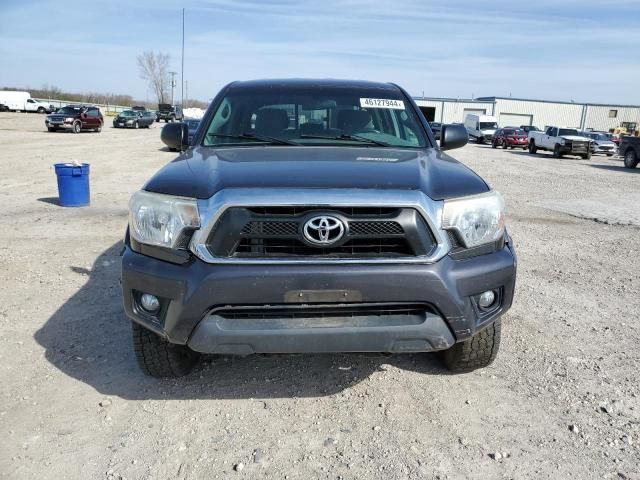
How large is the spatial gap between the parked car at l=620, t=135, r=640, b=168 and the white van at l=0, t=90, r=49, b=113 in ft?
192

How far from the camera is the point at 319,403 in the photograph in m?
3.04

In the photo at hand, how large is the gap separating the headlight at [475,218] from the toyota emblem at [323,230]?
52 centimetres

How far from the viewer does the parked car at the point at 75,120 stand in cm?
3309

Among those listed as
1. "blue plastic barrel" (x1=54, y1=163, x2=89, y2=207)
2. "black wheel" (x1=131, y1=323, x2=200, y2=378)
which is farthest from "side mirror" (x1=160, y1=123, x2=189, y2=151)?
"blue plastic barrel" (x1=54, y1=163, x2=89, y2=207)

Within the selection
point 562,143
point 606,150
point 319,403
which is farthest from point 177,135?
point 606,150

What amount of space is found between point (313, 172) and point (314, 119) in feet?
4.08

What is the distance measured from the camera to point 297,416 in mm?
2904

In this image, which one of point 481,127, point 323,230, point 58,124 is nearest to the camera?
point 323,230

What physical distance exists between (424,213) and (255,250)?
2.69ft

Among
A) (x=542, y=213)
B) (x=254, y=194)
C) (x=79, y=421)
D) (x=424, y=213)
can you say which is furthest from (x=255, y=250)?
(x=542, y=213)

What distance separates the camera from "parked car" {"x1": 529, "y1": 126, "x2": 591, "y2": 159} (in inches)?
1065

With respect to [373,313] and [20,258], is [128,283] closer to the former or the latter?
[373,313]

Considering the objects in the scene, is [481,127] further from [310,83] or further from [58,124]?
[310,83]

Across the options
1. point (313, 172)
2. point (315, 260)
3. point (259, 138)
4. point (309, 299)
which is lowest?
point (309, 299)
